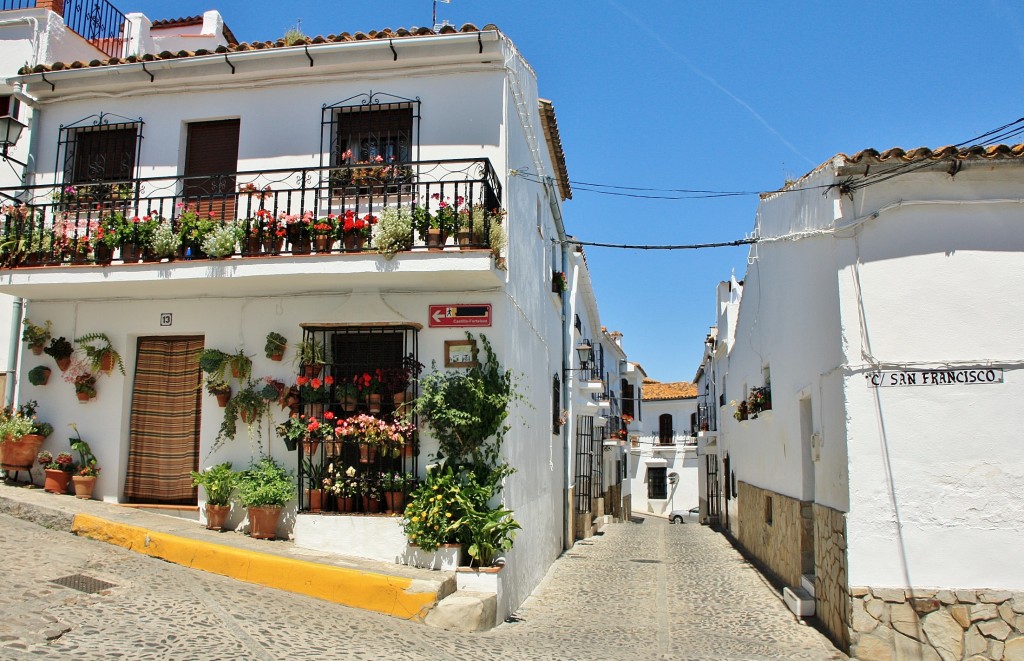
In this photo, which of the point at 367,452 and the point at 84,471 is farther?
the point at 84,471

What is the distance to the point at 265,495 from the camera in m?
9.00

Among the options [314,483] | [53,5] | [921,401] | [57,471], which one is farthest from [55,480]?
[921,401]

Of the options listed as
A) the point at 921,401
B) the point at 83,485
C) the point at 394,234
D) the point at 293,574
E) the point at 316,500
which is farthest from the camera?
the point at 83,485

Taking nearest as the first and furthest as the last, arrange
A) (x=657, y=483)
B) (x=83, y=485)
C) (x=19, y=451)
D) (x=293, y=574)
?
(x=293, y=574) < (x=83, y=485) < (x=19, y=451) < (x=657, y=483)

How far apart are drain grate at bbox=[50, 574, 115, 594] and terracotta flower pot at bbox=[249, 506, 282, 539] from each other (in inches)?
84.2

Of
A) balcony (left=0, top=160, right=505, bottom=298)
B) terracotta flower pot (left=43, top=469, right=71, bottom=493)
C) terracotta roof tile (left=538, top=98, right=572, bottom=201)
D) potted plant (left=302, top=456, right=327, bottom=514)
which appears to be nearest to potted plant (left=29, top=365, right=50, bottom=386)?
balcony (left=0, top=160, right=505, bottom=298)

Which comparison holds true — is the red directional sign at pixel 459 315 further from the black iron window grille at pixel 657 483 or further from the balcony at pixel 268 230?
the black iron window grille at pixel 657 483

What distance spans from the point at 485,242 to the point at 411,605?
3.93 metres

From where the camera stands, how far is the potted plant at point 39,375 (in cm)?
1040

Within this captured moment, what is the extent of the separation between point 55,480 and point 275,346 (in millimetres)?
3585

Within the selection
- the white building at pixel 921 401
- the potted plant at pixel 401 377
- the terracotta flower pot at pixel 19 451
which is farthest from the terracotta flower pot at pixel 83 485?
the white building at pixel 921 401

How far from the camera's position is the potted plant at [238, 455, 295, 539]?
9.04m

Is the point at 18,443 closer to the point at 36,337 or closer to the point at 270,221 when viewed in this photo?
the point at 36,337

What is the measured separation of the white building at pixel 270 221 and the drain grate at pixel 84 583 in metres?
2.37
